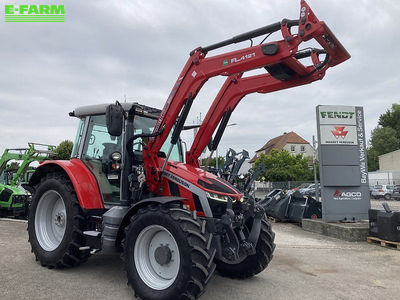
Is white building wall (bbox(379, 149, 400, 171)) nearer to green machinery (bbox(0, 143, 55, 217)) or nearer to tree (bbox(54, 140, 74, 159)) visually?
tree (bbox(54, 140, 74, 159))

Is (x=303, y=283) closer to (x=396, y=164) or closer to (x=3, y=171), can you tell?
(x=3, y=171)

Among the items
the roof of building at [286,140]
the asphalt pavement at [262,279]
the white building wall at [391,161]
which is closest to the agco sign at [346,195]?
the asphalt pavement at [262,279]

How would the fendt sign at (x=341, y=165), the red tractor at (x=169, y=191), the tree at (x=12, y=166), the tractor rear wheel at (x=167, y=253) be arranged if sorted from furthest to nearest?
the tree at (x=12, y=166) < the fendt sign at (x=341, y=165) < the red tractor at (x=169, y=191) < the tractor rear wheel at (x=167, y=253)

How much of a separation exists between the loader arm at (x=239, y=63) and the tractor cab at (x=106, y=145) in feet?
1.51

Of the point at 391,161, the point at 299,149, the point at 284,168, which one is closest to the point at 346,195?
the point at 284,168

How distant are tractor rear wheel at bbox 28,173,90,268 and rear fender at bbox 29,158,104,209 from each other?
0.18 meters

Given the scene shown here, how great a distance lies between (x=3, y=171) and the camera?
13.0 m

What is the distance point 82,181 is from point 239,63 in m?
2.92

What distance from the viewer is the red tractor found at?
375 cm

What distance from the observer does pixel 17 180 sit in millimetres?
12898

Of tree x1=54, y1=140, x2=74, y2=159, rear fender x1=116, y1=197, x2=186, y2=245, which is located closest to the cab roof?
rear fender x1=116, y1=197, x2=186, y2=245

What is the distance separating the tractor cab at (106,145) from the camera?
502 centimetres

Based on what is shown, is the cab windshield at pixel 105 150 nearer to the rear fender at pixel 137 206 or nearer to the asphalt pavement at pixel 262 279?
the rear fender at pixel 137 206

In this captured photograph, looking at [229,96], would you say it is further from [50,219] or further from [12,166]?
Result: [12,166]
